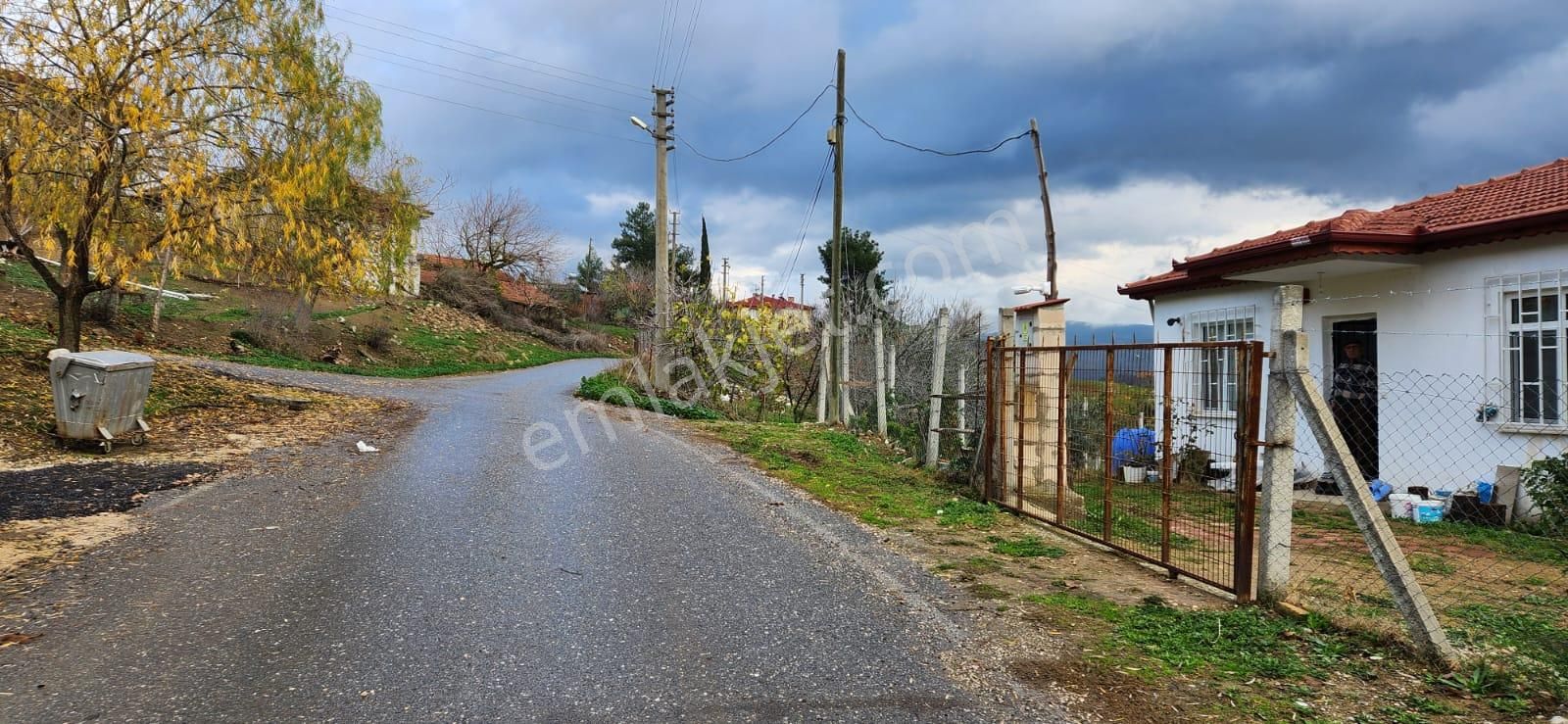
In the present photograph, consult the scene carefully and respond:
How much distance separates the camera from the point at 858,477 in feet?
30.3

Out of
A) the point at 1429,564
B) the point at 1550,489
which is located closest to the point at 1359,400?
the point at 1550,489

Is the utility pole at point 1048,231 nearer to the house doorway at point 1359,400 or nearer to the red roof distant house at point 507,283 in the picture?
the house doorway at point 1359,400

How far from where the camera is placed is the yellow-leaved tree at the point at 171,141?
387 inches

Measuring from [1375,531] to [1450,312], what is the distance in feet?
→ 21.5

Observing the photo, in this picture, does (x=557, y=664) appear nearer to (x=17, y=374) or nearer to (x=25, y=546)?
(x=25, y=546)

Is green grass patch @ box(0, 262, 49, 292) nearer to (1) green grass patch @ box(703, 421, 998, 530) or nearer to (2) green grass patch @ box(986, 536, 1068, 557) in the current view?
(1) green grass patch @ box(703, 421, 998, 530)

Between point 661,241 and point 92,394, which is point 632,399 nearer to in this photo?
point 661,241

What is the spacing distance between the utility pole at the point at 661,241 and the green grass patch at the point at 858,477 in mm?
4840

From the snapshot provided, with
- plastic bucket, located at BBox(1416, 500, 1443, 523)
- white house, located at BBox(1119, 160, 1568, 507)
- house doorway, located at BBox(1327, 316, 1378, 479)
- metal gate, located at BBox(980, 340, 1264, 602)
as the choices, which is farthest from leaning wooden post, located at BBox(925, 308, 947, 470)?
plastic bucket, located at BBox(1416, 500, 1443, 523)

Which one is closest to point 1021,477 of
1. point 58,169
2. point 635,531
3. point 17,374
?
point 635,531

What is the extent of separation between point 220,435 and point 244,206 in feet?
10.7

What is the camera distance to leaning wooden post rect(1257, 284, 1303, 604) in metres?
4.50

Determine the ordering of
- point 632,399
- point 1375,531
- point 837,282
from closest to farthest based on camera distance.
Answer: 1. point 1375,531
2. point 837,282
3. point 632,399

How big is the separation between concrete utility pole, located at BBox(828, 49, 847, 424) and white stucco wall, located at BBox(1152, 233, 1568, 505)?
7.61m
